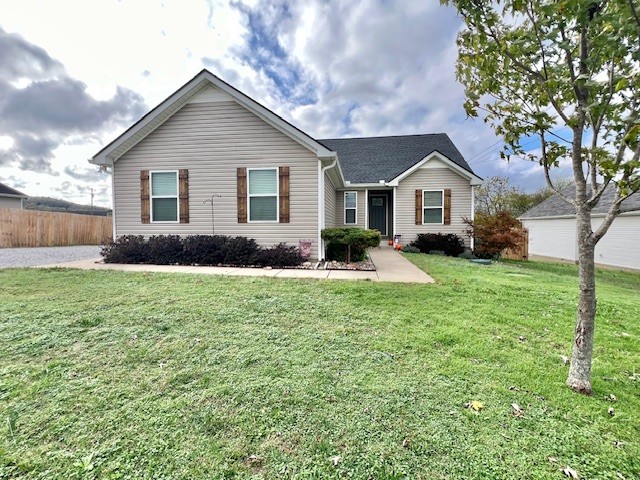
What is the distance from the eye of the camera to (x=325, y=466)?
1718 millimetres

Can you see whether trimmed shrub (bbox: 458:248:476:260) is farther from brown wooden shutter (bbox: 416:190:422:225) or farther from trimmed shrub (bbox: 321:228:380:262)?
trimmed shrub (bbox: 321:228:380:262)

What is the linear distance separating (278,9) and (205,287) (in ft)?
31.3

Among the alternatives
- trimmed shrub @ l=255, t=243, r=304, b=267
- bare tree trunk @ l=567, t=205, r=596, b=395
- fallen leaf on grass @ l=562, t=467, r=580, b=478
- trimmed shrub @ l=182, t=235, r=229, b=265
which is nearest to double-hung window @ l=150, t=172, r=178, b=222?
trimmed shrub @ l=182, t=235, r=229, b=265

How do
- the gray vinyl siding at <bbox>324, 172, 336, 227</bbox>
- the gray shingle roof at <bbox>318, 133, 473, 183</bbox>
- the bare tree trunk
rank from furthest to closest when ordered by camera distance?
the gray shingle roof at <bbox>318, 133, 473, 183</bbox> < the gray vinyl siding at <bbox>324, 172, 336, 227</bbox> < the bare tree trunk

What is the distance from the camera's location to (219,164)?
344 inches

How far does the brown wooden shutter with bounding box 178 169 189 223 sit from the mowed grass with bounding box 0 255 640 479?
4.64 metres

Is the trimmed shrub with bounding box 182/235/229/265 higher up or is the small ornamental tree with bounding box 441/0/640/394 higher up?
the small ornamental tree with bounding box 441/0/640/394

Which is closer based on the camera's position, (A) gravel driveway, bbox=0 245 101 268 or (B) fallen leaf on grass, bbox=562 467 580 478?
(B) fallen leaf on grass, bbox=562 467 580 478

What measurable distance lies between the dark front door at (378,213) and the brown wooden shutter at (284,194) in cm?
707

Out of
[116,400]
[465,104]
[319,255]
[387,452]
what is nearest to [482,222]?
[319,255]

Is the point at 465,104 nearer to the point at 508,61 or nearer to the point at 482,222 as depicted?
the point at 508,61

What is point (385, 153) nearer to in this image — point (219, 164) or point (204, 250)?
point (219, 164)

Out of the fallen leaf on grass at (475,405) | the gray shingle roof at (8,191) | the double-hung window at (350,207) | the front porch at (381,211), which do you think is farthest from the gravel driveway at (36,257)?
the gray shingle roof at (8,191)

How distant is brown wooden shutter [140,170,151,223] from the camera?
9055 millimetres
